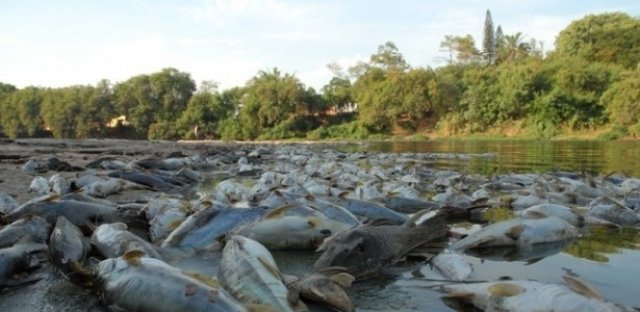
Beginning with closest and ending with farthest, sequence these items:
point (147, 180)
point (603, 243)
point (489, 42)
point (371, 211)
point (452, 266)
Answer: point (452, 266)
point (603, 243)
point (371, 211)
point (147, 180)
point (489, 42)

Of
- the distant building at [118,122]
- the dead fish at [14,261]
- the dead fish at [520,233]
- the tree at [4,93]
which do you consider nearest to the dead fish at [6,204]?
the dead fish at [14,261]

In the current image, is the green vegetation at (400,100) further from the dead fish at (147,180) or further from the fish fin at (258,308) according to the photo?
the fish fin at (258,308)

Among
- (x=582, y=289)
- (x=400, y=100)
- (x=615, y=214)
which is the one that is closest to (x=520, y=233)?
(x=615, y=214)

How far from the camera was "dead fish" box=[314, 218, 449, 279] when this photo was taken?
11.3 feet

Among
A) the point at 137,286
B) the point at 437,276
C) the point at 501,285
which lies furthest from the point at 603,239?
the point at 137,286

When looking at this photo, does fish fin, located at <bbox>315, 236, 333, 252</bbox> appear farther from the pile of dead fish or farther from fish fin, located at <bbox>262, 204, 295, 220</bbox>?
fish fin, located at <bbox>262, 204, 295, 220</bbox>

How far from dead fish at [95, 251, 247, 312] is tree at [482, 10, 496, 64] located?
3389 inches

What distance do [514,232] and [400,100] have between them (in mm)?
59257

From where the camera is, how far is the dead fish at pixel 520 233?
428cm

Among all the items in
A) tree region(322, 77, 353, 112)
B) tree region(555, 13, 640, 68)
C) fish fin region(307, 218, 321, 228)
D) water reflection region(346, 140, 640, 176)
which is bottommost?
water reflection region(346, 140, 640, 176)

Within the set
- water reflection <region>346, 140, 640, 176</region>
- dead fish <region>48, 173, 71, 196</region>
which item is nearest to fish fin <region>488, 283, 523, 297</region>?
dead fish <region>48, 173, 71, 196</region>

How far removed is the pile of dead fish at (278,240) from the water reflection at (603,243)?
0.17 meters

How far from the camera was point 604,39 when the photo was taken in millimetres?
66750

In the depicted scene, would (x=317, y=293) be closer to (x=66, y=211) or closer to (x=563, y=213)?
(x=66, y=211)
